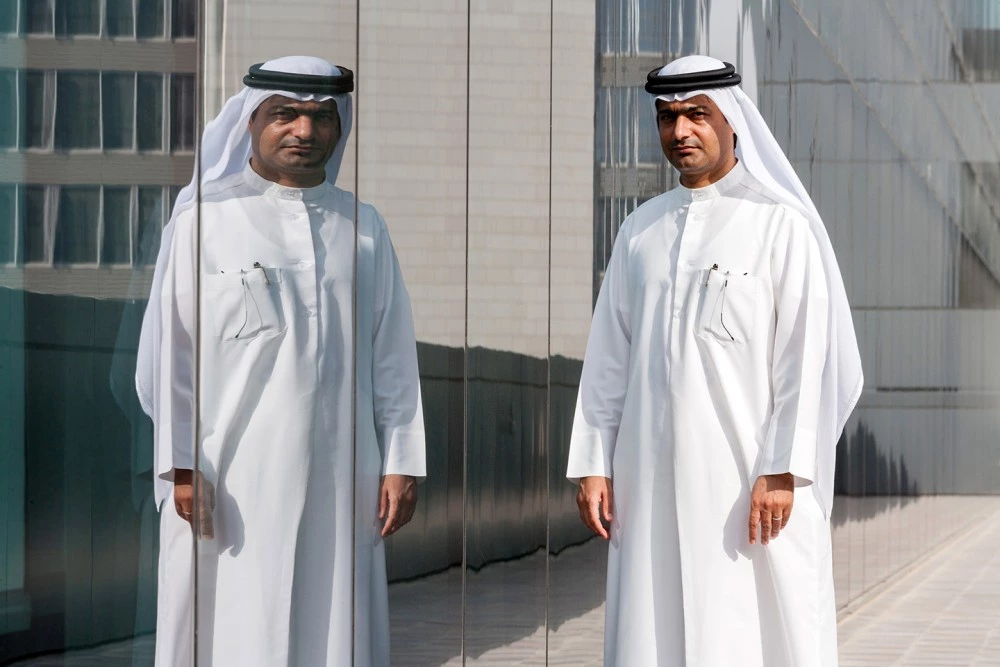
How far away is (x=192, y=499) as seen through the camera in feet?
11.4

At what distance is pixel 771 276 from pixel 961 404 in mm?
10536

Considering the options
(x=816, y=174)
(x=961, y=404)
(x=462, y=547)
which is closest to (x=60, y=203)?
(x=462, y=547)

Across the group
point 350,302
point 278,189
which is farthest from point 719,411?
point 278,189

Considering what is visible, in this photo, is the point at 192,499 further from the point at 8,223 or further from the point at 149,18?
the point at 149,18

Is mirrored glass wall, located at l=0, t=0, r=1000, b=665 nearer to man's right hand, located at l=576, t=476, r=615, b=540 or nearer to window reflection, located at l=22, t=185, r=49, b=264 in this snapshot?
window reflection, located at l=22, t=185, r=49, b=264

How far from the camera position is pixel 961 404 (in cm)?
1459

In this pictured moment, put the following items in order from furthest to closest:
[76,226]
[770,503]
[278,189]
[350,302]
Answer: [770,503], [350,302], [278,189], [76,226]

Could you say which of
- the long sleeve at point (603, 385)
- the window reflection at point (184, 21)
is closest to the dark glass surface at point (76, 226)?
the window reflection at point (184, 21)

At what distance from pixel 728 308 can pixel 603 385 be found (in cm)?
44

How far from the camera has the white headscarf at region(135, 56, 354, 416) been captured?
341 cm

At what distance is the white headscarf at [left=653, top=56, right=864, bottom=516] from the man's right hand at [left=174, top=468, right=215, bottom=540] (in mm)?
1940

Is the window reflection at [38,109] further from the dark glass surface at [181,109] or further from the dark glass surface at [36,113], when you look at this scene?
the dark glass surface at [181,109]

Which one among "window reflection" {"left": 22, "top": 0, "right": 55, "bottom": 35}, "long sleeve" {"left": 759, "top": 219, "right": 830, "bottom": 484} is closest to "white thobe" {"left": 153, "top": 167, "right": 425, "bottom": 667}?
"window reflection" {"left": 22, "top": 0, "right": 55, "bottom": 35}

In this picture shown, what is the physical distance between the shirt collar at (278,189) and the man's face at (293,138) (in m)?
0.01
